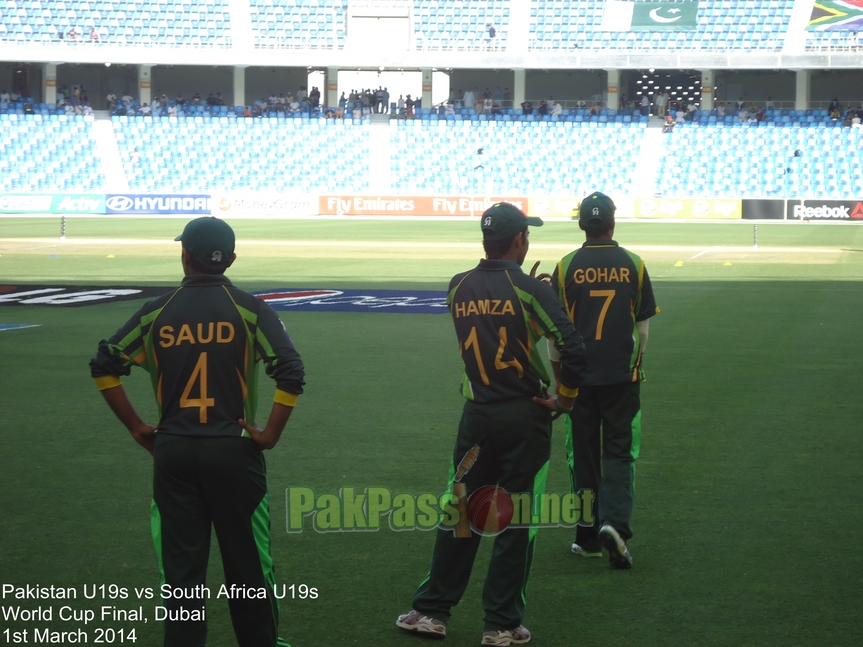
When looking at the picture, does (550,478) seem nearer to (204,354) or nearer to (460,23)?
(204,354)

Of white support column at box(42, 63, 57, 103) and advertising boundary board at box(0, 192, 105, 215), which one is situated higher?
white support column at box(42, 63, 57, 103)

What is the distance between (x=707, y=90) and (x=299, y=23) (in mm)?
23532

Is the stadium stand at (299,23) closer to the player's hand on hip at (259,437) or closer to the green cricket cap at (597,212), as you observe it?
the green cricket cap at (597,212)

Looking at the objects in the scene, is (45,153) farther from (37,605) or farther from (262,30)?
(37,605)

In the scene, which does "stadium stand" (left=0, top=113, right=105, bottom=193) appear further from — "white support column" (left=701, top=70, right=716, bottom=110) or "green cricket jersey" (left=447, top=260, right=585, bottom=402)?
"green cricket jersey" (left=447, top=260, right=585, bottom=402)

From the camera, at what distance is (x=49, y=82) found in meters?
59.4

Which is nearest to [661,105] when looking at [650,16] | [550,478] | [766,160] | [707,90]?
[707,90]

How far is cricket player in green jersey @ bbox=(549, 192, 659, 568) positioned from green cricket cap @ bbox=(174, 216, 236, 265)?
2.18 meters

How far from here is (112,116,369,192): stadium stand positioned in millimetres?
53438

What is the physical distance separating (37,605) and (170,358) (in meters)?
1.86

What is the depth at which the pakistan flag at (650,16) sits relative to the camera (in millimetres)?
57312

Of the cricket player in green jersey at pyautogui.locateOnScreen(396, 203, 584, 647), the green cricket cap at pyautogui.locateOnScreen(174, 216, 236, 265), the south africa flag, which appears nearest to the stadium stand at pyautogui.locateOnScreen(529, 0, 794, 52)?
the south africa flag

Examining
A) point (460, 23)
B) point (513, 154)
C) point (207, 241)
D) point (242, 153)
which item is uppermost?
point (460, 23)

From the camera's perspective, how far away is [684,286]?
20031 millimetres
